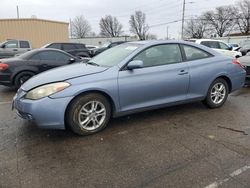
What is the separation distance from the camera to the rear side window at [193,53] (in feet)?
17.4

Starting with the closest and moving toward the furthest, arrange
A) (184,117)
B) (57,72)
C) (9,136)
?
(9,136)
(57,72)
(184,117)

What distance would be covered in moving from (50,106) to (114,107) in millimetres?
1064

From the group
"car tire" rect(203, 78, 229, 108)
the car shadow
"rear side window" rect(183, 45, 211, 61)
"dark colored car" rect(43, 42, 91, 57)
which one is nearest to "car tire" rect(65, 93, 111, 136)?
the car shadow

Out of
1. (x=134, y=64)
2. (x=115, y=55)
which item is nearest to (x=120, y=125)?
(x=134, y=64)

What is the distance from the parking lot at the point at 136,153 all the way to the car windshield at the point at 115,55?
1095 millimetres

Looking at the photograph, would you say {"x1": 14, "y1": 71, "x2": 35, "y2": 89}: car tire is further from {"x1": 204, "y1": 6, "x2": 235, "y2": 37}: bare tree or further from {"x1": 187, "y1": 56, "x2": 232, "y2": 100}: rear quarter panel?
{"x1": 204, "y1": 6, "x2": 235, "y2": 37}: bare tree

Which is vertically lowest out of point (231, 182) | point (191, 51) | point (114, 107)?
point (231, 182)

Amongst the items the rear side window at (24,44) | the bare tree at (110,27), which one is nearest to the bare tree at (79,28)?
the bare tree at (110,27)

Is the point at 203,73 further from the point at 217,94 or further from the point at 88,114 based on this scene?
the point at 88,114

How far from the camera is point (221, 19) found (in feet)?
260

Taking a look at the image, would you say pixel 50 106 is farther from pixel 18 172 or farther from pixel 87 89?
pixel 18 172

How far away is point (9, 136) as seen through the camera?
14.0ft

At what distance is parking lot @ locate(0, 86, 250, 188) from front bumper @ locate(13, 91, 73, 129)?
1.03 feet

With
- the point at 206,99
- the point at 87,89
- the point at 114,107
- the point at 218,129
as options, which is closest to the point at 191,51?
the point at 206,99
